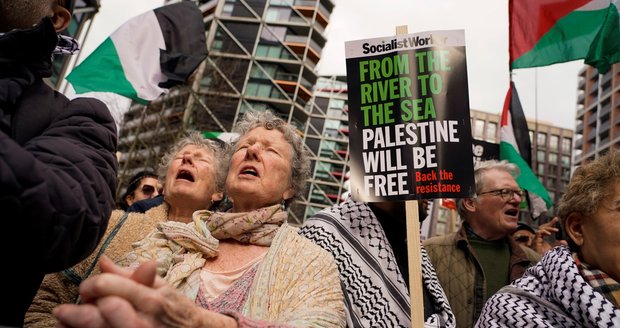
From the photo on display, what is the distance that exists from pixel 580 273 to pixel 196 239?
1.65 metres

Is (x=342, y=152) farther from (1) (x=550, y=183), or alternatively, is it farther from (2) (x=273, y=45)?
(1) (x=550, y=183)

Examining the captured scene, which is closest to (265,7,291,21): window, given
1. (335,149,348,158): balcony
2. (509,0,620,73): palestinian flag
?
(335,149,348,158): balcony

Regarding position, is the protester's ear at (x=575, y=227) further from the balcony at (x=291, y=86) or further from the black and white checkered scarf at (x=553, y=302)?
the balcony at (x=291, y=86)

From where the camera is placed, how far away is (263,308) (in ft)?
5.61

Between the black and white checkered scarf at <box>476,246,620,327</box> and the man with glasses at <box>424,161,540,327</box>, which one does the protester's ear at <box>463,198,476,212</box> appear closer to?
the man with glasses at <box>424,161,540,327</box>

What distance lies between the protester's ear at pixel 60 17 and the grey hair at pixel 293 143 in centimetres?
142

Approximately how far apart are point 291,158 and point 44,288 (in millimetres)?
1302

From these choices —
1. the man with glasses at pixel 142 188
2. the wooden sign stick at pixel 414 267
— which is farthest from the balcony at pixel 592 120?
the wooden sign stick at pixel 414 267

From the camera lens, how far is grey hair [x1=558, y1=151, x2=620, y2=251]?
7.24 ft

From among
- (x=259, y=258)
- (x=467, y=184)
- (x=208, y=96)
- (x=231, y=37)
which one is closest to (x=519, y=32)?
(x=467, y=184)

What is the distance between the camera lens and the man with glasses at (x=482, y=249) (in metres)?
3.38

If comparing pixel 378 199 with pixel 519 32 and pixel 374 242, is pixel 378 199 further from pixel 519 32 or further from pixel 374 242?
pixel 519 32

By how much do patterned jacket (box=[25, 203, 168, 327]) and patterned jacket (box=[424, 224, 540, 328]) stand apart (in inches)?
79.8

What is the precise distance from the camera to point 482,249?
3.83 m
